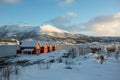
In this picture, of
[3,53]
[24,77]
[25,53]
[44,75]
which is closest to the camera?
[24,77]

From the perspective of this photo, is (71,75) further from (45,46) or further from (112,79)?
(45,46)

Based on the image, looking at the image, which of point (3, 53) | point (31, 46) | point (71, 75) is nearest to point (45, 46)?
point (31, 46)

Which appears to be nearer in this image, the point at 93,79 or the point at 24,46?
the point at 93,79

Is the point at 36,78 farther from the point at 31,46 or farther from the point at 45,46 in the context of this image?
the point at 45,46

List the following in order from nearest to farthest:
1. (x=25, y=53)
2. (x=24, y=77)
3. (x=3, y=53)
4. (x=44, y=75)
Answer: (x=24, y=77)
(x=44, y=75)
(x=25, y=53)
(x=3, y=53)

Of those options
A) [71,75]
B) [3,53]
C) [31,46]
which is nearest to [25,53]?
[31,46]

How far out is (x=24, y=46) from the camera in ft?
205

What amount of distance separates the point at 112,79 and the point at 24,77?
472 cm

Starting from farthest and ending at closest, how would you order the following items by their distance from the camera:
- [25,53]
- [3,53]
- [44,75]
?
1. [3,53]
2. [25,53]
3. [44,75]

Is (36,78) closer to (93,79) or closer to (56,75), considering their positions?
(56,75)

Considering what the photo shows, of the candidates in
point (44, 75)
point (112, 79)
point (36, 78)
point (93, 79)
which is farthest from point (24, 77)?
point (112, 79)

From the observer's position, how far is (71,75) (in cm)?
1214

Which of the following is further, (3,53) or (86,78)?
(3,53)

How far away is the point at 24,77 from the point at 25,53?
50.4 metres
